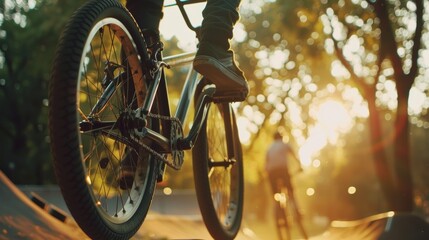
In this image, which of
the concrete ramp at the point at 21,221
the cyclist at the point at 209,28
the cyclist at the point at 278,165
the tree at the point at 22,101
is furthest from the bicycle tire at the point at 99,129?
the tree at the point at 22,101

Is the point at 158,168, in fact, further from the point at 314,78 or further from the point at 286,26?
the point at 314,78

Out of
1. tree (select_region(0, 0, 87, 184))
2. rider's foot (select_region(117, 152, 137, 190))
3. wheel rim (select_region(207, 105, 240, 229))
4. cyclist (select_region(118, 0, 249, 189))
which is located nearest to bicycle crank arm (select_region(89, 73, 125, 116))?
rider's foot (select_region(117, 152, 137, 190))

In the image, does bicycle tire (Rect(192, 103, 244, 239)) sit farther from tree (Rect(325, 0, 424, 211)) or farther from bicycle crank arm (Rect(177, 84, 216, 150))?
tree (Rect(325, 0, 424, 211))

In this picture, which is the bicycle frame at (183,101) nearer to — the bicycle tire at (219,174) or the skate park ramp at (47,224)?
the bicycle tire at (219,174)

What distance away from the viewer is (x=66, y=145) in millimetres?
1993

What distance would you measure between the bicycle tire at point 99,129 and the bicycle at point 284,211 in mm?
7499

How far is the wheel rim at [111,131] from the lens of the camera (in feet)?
7.67

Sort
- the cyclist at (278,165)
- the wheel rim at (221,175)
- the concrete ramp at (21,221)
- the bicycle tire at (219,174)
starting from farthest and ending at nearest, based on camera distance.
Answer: the cyclist at (278,165) < the wheel rim at (221,175) < the bicycle tire at (219,174) < the concrete ramp at (21,221)

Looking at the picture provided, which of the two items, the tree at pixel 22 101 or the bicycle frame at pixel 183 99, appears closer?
the bicycle frame at pixel 183 99

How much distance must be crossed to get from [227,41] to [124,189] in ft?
3.16

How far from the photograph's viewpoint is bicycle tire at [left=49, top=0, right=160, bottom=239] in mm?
2002

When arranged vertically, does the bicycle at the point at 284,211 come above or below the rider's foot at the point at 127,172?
below

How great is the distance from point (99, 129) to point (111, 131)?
2.6 inches

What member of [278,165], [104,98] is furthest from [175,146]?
[278,165]
